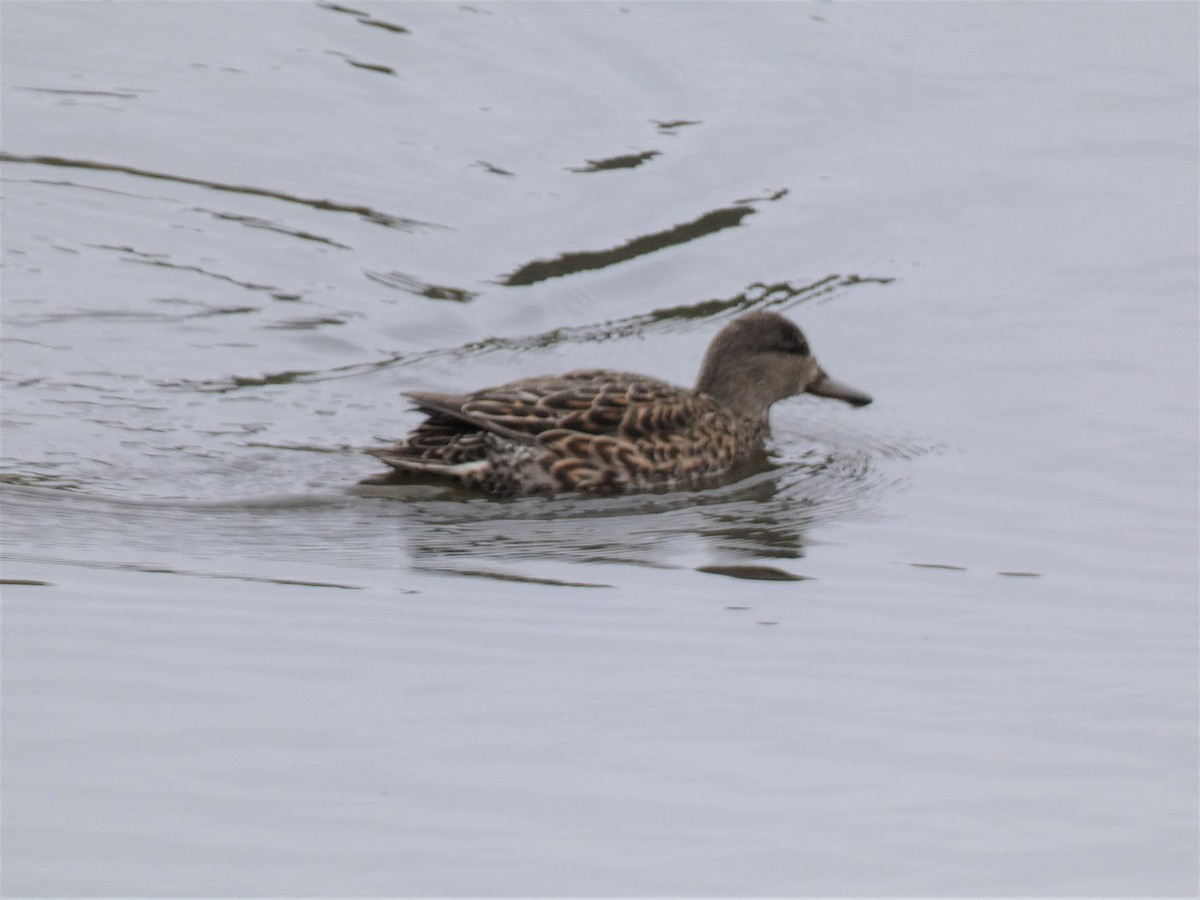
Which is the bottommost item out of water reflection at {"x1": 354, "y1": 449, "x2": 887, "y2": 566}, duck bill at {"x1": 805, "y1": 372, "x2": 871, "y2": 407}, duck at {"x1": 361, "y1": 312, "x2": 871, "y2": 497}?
water reflection at {"x1": 354, "y1": 449, "x2": 887, "y2": 566}

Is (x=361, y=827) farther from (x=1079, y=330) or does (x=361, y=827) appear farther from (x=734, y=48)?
(x=734, y=48)

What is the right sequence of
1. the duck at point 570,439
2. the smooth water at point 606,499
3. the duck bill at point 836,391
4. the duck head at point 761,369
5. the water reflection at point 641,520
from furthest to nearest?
the duck bill at point 836,391 → the duck head at point 761,369 → the duck at point 570,439 → the water reflection at point 641,520 → the smooth water at point 606,499

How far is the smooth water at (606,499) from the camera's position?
223 inches

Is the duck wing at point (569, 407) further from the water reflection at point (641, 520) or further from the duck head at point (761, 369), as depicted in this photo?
the duck head at point (761, 369)

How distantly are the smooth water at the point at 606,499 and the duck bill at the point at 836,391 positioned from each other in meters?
0.20

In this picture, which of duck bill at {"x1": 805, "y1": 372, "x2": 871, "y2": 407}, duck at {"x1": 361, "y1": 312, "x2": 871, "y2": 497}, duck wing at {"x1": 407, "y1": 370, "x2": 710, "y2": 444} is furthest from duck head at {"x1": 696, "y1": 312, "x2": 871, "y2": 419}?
duck wing at {"x1": 407, "y1": 370, "x2": 710, "y2": 444}

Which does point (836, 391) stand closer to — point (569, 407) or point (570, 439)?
point (569, 407)

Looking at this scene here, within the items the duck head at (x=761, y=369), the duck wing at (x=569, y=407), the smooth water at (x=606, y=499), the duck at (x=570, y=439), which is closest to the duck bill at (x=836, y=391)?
the duck head at (x=761, y=369)

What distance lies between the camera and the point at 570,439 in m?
9.46

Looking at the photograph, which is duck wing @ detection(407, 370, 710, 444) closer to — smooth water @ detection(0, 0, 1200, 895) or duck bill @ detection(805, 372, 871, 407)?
smooth water @ detection(0, 0, 1200, 895)

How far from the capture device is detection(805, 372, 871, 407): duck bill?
A: 35.2 ft

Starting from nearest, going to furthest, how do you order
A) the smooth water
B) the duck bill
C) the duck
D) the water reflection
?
the smooth water, the water reflection, the duck, the duck bill

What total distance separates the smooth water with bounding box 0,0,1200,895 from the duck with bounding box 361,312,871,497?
0.22 meters

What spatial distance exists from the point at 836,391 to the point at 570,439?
75.5 inches
